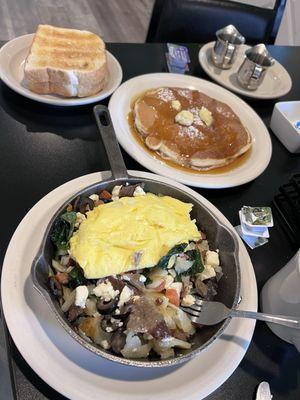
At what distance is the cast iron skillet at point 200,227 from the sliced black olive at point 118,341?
0.02 m

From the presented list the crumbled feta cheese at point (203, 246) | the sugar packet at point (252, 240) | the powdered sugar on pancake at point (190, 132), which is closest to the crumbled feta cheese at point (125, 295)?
the crumbled feta cheese at point (203, 246)

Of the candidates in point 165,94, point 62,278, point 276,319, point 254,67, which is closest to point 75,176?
point 62,278

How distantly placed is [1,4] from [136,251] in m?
3.27

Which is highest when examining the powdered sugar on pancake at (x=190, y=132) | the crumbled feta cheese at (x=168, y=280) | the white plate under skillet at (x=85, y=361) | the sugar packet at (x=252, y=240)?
the crumbled feta cheese at (x=168, y=280)

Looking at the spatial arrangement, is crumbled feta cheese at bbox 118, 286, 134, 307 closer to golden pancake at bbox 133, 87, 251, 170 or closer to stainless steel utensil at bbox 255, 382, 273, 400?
stainless steel utensil at bbox 255, 382, 273, 400

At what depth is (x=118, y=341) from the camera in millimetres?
726

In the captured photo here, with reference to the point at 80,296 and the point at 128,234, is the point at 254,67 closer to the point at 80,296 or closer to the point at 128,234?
the point at 128,234

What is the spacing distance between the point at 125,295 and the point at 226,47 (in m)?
1.21

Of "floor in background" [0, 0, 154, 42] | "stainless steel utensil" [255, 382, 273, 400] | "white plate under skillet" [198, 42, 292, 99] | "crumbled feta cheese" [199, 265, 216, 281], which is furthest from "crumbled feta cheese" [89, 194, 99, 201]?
"floor in background" [0, 0, 154, 42]

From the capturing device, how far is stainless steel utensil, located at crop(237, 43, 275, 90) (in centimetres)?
155

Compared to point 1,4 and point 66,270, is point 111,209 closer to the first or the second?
point 66,270

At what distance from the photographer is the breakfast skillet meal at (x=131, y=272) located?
74 cm

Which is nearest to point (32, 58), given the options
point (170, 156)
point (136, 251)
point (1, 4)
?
point (170, 156)

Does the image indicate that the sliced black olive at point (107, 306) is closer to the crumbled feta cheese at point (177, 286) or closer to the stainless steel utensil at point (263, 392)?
the crumbled feta cheese at point (177, 286)
